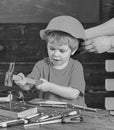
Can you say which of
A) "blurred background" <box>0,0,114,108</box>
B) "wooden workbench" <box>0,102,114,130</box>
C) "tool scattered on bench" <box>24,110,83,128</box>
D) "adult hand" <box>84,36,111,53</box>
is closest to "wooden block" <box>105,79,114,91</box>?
"blurred background" <box>0,0,114,108</box>

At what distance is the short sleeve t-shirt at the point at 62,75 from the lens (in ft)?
6.42

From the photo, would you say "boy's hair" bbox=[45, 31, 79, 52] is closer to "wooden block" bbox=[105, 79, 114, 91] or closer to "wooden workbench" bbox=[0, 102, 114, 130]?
"wooden workbench" bbox=[0, 102, 114, 130]

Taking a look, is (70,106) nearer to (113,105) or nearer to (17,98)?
(17,98)

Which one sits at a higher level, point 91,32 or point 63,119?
point 91,32

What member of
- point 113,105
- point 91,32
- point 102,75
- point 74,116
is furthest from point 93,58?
point 74,116

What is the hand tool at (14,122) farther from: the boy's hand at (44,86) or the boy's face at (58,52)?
the boy's face at (58,52)

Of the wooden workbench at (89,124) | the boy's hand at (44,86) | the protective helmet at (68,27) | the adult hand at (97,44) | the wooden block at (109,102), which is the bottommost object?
the wooden block at (109,102)

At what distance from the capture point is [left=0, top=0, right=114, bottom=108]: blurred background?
11.2 ft

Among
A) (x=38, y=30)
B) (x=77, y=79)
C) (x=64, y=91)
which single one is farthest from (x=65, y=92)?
(x=38, y=30)

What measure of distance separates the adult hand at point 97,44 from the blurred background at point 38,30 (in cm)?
140

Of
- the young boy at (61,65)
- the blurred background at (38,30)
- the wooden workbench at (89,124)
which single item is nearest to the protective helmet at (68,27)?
the young boy at (61,65)

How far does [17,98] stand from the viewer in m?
1.73

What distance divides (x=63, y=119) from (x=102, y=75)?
2.27 m

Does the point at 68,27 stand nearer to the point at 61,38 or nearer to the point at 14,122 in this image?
the point at 61,38
